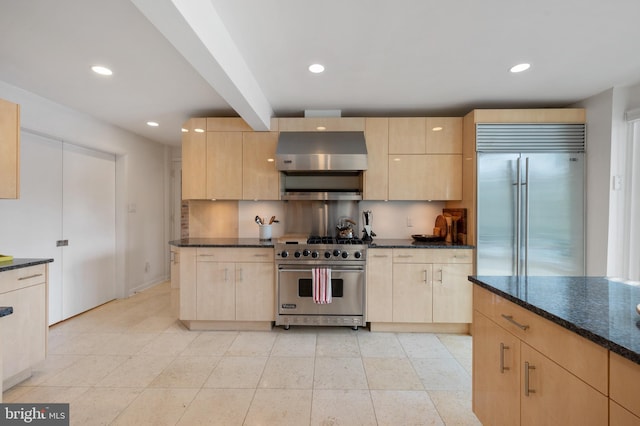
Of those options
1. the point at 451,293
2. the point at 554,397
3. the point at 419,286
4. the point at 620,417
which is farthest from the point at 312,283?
the point at 620,417

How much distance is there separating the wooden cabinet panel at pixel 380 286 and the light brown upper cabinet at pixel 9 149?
3.12 m

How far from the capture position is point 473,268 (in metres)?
3.06

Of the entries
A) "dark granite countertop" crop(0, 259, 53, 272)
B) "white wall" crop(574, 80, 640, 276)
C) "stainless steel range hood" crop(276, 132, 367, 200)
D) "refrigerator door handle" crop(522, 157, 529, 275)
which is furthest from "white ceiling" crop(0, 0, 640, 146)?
"dark granite countertop" crop(0, 259, 53, 272)

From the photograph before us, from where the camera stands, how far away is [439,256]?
10.1 ft

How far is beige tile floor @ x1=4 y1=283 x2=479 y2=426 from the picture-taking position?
1.85 metres

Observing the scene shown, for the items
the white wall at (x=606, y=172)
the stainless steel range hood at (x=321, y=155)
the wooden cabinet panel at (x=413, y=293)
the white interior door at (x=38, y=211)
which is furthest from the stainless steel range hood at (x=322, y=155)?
the white interior door at (x=38, y=211)

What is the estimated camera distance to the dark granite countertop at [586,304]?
0.89 metres

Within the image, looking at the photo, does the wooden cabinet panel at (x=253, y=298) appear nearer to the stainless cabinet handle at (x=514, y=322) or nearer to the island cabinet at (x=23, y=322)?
the island cabinet at (x=23, y=322)

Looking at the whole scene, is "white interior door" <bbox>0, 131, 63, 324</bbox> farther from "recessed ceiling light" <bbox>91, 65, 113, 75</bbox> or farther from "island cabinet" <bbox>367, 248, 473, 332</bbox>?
"island cabinet" <bbox>367, 248, 473, 332</bbox>

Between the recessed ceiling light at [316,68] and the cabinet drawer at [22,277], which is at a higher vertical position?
the recessed ceiling light at [316,68]

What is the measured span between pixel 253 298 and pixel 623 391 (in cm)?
283

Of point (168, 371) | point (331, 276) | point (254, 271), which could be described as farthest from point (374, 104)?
point (168, 371)

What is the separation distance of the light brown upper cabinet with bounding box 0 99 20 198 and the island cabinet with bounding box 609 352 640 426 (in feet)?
11.6

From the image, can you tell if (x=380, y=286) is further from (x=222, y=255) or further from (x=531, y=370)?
(x=531, y=370)
